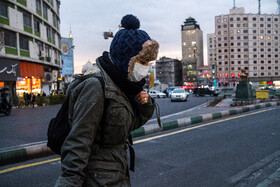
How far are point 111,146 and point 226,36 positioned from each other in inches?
4201

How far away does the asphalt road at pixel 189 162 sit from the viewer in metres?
3.89

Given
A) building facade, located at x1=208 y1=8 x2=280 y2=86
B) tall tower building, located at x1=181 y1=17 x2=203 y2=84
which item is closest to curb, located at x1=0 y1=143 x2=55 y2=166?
building facade, located at x1=208 y1=8 x2=280 y2=86

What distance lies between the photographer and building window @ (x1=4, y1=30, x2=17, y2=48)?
899 inches

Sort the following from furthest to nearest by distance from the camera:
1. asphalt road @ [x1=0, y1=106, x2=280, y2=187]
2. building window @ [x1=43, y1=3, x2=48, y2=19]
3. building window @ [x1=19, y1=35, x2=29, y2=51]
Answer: building window @ [x1=43, y1=3, x2=48, y2=19]
building window @ [x1=19, y1=35, x2=29, y2=51]
asphalt road @ [x1=0, y1=106, x2=280, y2=187]

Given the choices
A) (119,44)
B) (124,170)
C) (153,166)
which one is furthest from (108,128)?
(153,166)

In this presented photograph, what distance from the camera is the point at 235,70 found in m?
99.1

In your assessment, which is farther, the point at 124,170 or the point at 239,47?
the point at 239,47

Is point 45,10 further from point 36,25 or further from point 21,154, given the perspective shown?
point 21,154

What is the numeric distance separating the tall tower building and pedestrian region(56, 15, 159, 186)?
388 feet

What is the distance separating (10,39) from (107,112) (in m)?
25.5

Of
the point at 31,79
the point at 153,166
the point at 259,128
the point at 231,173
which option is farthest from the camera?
the point at 31,79

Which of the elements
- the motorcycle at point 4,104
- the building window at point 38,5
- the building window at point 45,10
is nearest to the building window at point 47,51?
the building window at point 45,10

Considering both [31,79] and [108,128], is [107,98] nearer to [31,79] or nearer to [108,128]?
[108,128]

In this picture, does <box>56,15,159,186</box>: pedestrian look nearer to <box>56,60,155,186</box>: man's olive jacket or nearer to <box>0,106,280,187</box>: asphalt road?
<box>56,60,155,186</box>: man's olive jacket
